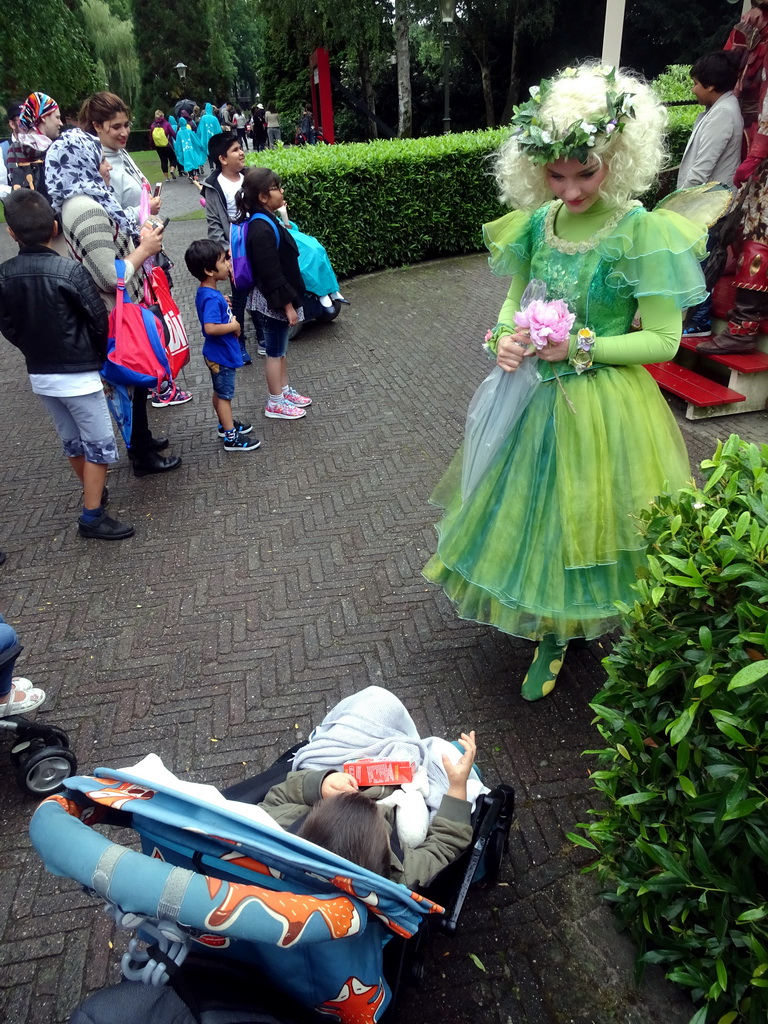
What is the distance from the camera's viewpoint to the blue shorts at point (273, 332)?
17.5 feet

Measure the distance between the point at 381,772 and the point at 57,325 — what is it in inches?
116

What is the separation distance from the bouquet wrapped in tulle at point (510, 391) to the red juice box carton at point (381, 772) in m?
1.26

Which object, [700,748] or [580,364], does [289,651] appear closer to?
[580,364]

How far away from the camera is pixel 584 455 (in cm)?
262

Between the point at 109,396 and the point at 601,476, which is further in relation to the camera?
the point at 109,396

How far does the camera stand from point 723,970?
5.05 feet

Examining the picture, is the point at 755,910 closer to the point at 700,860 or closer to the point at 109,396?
the point at 700,860

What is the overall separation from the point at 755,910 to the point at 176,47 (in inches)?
1808

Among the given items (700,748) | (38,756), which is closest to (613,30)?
(700,748)

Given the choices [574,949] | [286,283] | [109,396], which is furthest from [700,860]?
[286,283]

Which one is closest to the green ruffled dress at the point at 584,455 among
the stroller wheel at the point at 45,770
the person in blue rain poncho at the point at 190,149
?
the stroller wheel at the point at 45,770

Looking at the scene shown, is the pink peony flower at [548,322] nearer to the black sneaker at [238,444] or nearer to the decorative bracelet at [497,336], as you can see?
the decorative bracelet at [497,336]

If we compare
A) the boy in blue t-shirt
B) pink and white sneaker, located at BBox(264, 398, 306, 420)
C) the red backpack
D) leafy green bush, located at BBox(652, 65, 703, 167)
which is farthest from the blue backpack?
leafy green bush, located at BBox(652, 65, 703, 167)

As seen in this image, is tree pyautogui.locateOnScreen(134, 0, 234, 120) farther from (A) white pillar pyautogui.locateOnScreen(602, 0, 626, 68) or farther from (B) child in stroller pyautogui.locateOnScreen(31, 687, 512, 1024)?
(B) child in stroller pyautogui.locateOnScreen(31, 687, 512, 1024)
